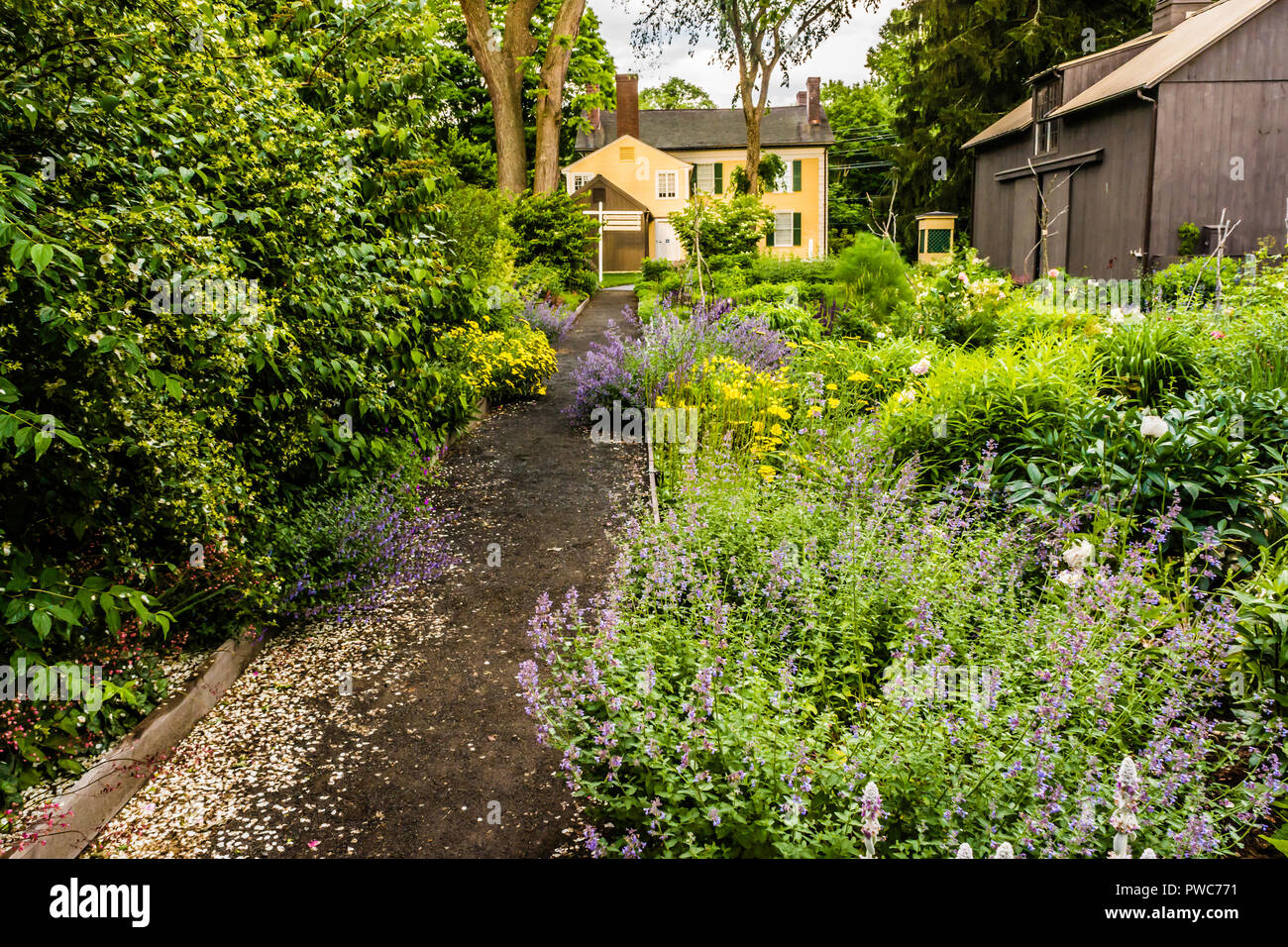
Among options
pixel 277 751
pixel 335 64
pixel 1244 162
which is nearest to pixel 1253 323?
pixel 335 64

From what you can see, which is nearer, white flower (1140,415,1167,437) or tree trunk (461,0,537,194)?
white flower (1140,415,1167,437)

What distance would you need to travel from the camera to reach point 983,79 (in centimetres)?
2936

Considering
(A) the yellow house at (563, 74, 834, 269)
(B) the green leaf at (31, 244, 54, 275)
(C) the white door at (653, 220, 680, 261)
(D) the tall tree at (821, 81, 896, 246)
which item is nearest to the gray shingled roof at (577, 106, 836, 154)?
(A) the yellow house at (563, 74, 834, 269)

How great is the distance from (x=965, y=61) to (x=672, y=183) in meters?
14.2

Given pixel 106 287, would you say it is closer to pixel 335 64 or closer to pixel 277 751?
pixel 277 751

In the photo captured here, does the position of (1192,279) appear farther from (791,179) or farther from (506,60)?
(791,179)

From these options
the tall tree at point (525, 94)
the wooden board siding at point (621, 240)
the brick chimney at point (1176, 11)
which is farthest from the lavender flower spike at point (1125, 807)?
the wooden board siding at point (621, 240)

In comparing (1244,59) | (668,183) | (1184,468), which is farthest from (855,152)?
(1184,468)

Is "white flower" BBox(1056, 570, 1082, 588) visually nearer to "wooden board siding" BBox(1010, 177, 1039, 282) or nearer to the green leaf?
the green leaf

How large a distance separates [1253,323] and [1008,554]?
3943 millimetres

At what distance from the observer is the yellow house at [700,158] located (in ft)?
131

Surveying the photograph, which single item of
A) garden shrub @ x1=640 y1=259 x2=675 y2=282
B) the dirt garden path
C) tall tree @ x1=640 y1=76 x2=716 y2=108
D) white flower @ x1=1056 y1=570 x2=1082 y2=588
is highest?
tall tree @ x1=640 y1=76 x2=716 y2=108

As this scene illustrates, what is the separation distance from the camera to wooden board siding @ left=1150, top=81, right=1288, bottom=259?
1602cm

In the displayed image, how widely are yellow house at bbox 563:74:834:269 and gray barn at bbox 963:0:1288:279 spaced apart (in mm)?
21004
